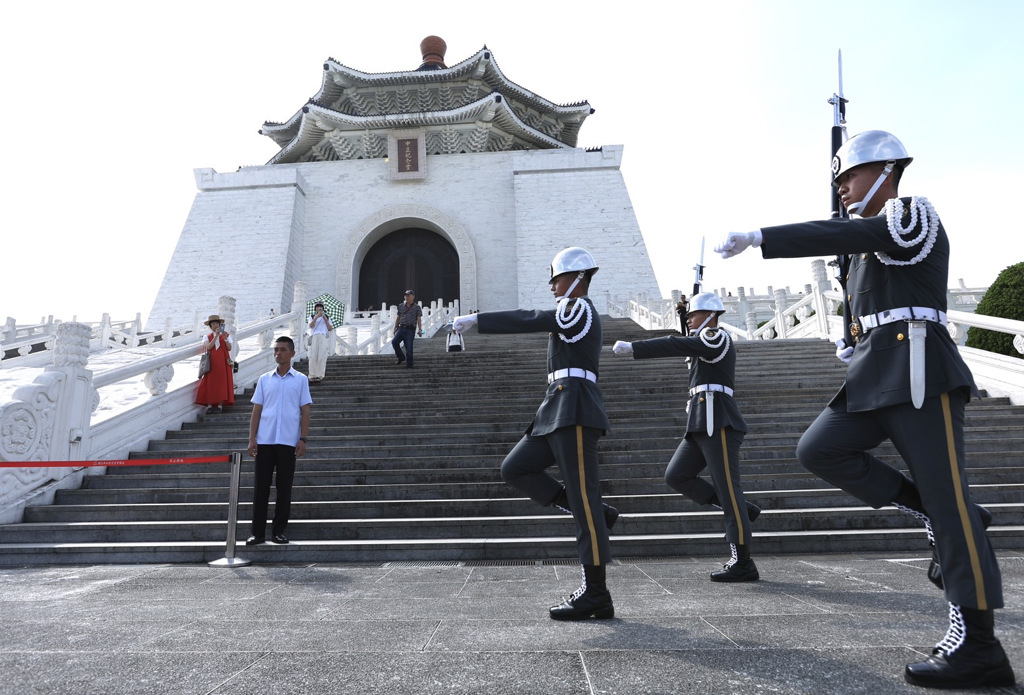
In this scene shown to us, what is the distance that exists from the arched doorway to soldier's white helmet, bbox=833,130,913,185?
22.6 meters

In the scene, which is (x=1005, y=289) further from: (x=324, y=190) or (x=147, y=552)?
(x=324, y=190)

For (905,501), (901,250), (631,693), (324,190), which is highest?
(324,190)

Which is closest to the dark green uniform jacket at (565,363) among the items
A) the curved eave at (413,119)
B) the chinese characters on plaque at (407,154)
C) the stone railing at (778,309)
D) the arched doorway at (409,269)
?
the stone railing at (778,309)

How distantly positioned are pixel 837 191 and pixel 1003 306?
27.6ft

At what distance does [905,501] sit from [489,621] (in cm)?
166

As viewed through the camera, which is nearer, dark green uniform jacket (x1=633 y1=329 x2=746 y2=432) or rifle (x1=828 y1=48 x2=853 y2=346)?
rifle (x1=828 y1=48 x2=853 y2=346)

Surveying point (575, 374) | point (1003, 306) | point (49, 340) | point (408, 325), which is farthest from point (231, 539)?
point (49, 340)

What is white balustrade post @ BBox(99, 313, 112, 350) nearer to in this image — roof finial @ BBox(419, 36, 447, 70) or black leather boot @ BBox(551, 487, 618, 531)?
black leather boot @ BBox(551, 487, 618, 531)

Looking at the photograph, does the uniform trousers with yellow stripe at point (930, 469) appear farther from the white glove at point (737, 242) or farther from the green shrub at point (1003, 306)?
the green shrub at point (1003, 306)

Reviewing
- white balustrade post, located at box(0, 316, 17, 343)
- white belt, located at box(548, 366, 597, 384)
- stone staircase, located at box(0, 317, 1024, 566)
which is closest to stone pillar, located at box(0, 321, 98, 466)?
stone staircase, located at box(0, 317, 1024, 566)

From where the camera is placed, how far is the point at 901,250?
214 centimetres

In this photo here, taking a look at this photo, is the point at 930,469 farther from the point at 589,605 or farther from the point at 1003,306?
the point at 1003,306

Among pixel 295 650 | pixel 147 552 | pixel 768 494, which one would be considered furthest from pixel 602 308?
pixel 295 650

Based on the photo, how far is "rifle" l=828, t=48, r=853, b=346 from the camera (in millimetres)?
2506
